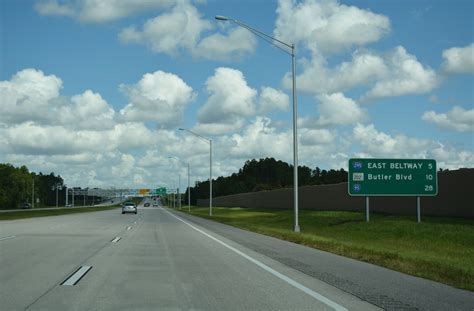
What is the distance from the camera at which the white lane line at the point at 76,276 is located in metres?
11.3

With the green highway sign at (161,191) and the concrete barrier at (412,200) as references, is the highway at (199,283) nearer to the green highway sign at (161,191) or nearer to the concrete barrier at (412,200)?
the concrete barrier at (412,200)

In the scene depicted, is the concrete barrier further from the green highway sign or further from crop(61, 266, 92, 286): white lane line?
the green highway sign

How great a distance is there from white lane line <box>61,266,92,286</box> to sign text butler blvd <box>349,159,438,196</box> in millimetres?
24757

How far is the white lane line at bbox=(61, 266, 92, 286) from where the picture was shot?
11.3 meters

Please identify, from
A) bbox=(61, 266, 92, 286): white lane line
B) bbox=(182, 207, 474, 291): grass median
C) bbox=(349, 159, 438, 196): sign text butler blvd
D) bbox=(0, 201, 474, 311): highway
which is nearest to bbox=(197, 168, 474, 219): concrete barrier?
bbox=(182, 207, 474, 291): grass median

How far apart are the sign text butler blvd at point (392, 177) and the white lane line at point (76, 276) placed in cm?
2476

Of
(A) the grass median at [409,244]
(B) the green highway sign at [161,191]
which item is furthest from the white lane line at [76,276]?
(B) the green highway sign at [161,191]

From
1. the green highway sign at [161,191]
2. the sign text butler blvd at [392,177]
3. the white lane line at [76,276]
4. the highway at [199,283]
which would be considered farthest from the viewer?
the green highway sign at [161,191]

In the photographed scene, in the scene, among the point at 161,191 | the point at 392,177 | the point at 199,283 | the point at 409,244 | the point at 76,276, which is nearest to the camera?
the point at 199,283

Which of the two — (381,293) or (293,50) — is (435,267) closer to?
(381,293)

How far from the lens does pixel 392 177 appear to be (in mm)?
35781

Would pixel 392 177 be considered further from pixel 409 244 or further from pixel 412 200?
pixel 409 244

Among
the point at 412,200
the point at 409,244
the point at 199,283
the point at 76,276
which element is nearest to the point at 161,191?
the point at 412,200

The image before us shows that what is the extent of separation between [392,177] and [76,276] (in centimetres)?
2679
